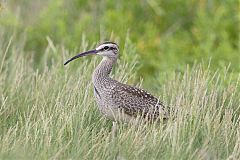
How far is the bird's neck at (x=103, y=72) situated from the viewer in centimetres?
866

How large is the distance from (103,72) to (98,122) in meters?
0.60

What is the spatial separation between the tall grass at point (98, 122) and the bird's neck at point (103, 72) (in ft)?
0.63

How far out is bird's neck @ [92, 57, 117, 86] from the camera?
866cm

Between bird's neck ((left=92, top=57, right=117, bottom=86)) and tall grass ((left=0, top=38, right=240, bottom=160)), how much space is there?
0.19 m

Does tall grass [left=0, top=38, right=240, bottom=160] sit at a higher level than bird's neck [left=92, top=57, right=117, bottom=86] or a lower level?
lower

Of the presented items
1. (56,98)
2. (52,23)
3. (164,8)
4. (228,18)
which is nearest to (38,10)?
(52,23)

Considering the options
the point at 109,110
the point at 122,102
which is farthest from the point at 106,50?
the point at 109,110

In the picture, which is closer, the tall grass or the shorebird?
the tall grass

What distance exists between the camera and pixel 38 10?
16438 mm

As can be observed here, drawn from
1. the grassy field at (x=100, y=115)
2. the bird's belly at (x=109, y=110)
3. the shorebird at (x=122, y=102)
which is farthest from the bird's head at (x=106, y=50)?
the bird's belly at (x=109, y=110)

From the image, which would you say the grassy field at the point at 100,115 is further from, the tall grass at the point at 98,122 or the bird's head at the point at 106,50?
the bird's head at the point at 106,50

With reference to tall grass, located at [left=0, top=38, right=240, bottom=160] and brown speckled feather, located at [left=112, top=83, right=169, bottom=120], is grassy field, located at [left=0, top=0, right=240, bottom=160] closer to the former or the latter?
tall grass, located at [left=0, top=38, right=240, bottom=160]

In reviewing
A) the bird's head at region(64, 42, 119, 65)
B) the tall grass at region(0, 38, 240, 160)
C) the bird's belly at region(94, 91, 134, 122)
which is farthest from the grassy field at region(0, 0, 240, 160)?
the bird's head at region(64, 42, 119, 65)

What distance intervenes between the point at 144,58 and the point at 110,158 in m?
Result: 8.34
